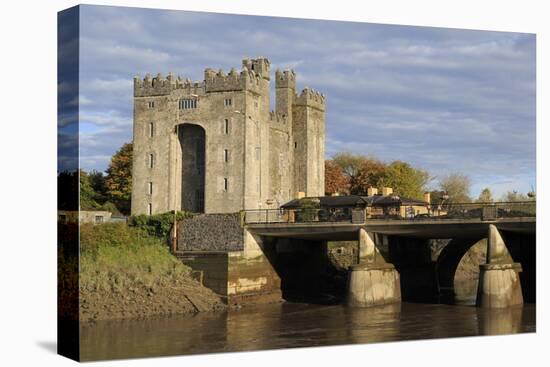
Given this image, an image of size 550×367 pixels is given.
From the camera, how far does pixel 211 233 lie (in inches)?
2005

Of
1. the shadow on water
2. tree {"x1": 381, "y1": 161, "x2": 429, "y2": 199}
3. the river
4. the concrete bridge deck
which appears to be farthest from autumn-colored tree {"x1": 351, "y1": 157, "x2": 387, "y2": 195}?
A: the shadow on water

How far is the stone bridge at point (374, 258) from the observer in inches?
1714

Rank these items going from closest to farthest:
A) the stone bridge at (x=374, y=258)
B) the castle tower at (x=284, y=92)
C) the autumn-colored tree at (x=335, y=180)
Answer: the stone bridge at (x=374, y=258) < the castle tower at (x=284, y=92) < the autumn-colored tree at (x=335, y=180)

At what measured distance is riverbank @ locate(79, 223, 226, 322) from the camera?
3712 centimetres

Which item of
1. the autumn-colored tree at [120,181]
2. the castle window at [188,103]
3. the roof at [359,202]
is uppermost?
the castle window at [188,103]

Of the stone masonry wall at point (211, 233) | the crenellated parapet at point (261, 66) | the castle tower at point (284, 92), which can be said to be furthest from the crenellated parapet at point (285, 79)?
the stone masonry wall at point (211, 233)

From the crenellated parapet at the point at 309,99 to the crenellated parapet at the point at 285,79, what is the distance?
3.52ft

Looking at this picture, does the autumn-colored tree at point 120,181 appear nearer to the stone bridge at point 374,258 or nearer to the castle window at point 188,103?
the castle window at point 188,103

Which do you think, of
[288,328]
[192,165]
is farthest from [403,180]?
[288,328]

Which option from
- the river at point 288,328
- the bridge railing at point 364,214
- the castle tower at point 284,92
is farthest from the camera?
the castle tower at point 284,92

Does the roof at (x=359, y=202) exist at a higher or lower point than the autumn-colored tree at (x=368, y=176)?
lower

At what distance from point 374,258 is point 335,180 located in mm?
37192

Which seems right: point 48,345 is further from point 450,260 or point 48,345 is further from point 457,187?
point 457,187

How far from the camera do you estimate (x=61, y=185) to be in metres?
28.1
